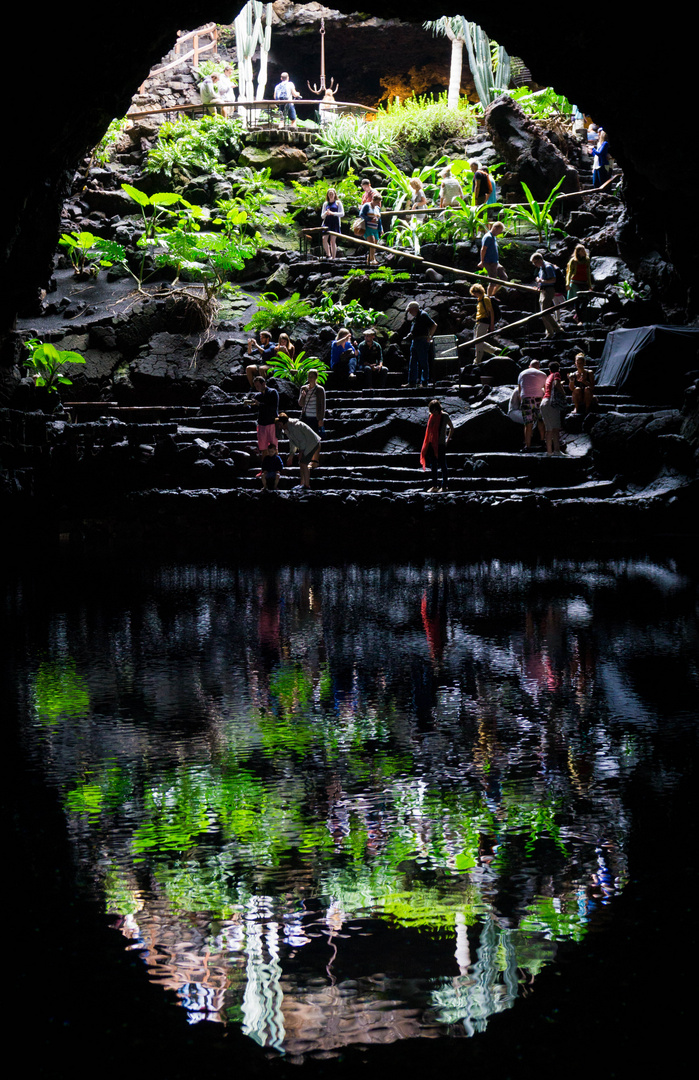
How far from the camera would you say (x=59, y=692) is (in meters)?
4.91

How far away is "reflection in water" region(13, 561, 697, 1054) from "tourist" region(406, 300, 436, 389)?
10453mm

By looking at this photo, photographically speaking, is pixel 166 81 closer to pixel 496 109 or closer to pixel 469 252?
pixel 496 109

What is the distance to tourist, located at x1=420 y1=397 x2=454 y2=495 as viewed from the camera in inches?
491

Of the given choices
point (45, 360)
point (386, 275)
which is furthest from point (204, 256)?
point (45, 360)

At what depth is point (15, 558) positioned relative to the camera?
11.1 m

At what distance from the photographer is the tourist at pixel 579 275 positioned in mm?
18578

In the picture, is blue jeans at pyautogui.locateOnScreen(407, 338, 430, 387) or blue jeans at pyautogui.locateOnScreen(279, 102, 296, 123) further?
blue jeans at pyautogui.locateOnScreen(279, 102, 296, 123)

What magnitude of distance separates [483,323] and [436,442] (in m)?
7.01

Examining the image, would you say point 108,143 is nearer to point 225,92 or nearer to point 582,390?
point 225,92

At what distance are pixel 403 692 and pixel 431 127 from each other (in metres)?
29.4

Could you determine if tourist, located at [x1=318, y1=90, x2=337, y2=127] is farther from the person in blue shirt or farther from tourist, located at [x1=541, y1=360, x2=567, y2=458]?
tourist, located at [x1=541, y1=360, x2=567, y2=458]

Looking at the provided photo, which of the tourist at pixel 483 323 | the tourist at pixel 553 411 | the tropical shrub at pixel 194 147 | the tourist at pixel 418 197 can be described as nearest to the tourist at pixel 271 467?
the tourist at pixel 553 411

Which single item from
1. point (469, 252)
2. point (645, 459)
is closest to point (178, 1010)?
point (645, 459)

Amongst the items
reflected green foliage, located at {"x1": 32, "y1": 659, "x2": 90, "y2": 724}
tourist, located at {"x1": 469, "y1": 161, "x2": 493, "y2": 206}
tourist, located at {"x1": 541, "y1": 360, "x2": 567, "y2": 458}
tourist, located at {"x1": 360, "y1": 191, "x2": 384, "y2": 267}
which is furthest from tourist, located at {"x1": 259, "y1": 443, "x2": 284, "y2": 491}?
tourist, located at {"x1": 469, "y1": 161, "x2": 493, "y2": 206}
